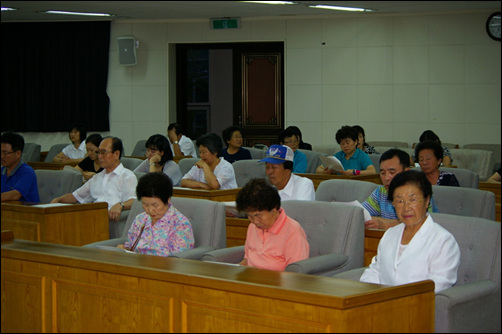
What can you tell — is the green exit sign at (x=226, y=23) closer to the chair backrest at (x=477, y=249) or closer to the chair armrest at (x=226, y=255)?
the chair armrest at (x=226, y=255)

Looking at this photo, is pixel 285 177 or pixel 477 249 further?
pixel 285 177

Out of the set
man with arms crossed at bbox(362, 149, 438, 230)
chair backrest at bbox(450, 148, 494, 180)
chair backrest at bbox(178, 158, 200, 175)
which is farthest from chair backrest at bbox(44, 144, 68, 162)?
man with arms crossed at bbox(362, 149, 438, 230)

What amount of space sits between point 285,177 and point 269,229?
1.45 m

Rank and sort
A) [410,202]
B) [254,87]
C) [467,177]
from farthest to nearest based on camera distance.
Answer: [254,87], [467,177], [410,202]

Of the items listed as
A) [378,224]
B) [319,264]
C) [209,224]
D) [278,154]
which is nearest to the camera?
[319,264]

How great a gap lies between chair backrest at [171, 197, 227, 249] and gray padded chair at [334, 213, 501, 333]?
1047mm

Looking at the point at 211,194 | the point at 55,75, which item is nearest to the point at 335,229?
the point at 211,194

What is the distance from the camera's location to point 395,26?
11242 millimetres

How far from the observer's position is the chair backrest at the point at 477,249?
130 inches

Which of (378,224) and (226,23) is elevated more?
(226,23)

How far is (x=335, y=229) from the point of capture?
4.04 metres

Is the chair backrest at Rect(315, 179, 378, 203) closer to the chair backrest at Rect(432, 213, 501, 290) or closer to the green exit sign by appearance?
the chair backrest at Rect(432, 213, 501, 290)

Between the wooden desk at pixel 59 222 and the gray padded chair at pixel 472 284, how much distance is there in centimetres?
229

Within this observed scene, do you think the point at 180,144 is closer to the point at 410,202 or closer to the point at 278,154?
the point at 278,154
